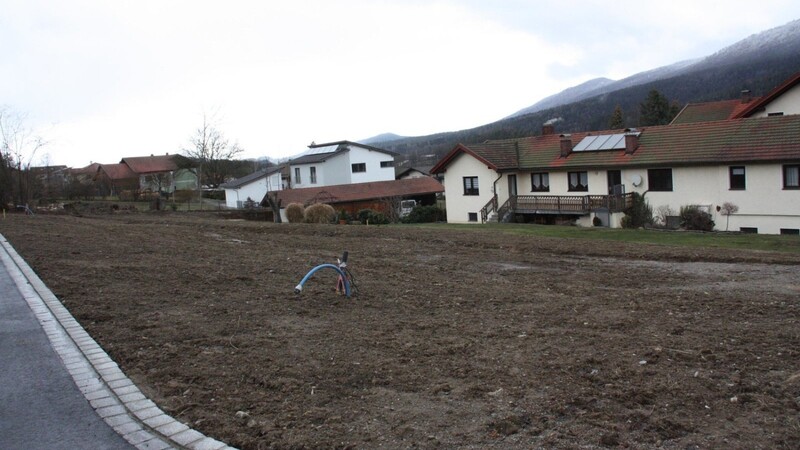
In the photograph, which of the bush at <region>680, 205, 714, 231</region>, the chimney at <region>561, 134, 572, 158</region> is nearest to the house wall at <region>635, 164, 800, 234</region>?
the bush at <region>680, 205, 714, 231</region>

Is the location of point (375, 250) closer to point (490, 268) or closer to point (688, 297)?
point (490, 268)

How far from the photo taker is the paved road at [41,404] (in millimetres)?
4758

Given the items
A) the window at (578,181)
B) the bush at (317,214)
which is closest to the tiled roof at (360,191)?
the bush at (317,214)

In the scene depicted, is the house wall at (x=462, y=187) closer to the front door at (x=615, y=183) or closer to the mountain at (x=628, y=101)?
the front door at (x=615, y=183)

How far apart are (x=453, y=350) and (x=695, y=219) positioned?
83.4ft

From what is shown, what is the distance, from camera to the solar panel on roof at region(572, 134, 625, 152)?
33.8 m

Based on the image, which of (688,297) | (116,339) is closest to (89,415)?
(116,339)

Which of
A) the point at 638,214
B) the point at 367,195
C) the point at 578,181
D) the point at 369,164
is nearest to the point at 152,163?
Result: the point at 369,164

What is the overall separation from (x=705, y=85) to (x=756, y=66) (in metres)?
16.9

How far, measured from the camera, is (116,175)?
84.2 meters

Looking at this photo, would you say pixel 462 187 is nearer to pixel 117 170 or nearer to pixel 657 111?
pixel 657 111

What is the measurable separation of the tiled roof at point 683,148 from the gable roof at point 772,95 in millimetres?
3860

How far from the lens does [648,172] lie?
31719 mm

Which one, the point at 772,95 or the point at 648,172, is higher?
the point at 772,95
